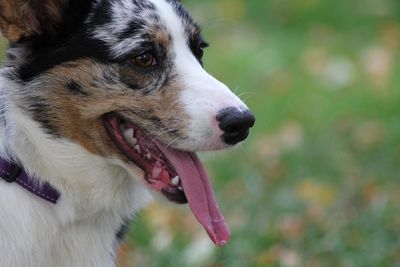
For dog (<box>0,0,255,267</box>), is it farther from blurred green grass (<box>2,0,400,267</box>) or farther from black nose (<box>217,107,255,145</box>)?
blurred green grass (<box>2,0,400,267</box>)

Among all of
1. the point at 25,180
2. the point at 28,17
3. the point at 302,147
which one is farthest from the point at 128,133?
the point at 302,147

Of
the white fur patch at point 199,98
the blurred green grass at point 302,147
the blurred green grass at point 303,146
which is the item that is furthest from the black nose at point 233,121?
the blurred green grass at point 303,146

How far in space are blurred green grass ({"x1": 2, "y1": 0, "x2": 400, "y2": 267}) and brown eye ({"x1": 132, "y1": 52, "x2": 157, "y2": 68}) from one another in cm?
57

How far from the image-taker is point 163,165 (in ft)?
11.7

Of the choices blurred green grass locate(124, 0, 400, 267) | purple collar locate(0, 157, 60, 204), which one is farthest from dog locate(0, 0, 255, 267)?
blurred green grass locate(124, 0, 400, 267)

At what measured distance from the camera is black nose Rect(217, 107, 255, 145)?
3.37 meters

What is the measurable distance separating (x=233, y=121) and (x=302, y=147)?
3.55 m

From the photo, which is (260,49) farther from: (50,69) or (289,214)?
(50,69)

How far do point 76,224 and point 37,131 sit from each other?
0.40m

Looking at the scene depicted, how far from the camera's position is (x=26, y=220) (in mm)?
3480

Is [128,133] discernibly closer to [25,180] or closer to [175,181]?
[175,181]

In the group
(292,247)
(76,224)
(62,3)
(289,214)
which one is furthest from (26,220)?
(289,214)

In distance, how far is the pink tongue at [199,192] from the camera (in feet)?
11.7

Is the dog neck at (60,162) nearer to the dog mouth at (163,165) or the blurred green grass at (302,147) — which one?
the dog mouth at (163,165)
